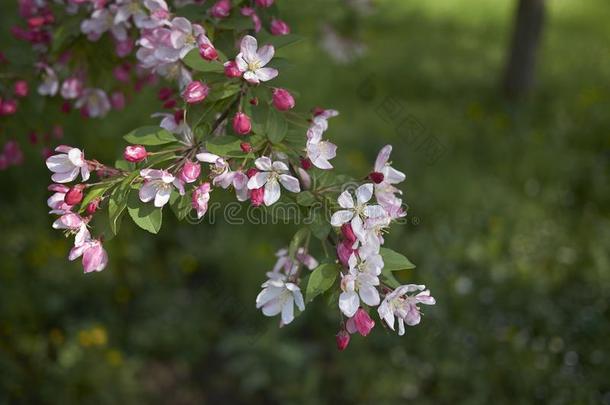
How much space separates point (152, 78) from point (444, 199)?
239cm

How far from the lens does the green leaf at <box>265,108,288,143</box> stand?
4.62ft

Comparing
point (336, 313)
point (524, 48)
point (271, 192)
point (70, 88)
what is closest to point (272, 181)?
point (271, 192)

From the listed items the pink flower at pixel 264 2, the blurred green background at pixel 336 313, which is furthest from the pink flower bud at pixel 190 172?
the blurred green background at pixel 336 313

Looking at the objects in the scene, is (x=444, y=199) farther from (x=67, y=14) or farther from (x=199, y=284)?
(x=67, y=14)

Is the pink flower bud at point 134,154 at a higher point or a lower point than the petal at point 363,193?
higher

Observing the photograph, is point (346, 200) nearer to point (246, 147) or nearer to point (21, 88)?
point (246, 147)

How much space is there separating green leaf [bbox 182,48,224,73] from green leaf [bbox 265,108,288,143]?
0.50 feet

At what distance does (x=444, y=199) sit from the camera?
402 cm

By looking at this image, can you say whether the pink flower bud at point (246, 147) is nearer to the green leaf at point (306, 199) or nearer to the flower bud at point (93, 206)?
the green leaf at point (306, 199)

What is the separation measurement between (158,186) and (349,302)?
460mm

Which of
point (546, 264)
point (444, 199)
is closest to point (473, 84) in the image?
point (444, 199)

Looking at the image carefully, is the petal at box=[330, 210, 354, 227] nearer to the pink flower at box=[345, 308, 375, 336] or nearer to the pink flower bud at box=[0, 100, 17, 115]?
the pink flower at box=[345, 308, 375, 336]

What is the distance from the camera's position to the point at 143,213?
1335 mm

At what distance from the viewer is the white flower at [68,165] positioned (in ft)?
4.44
